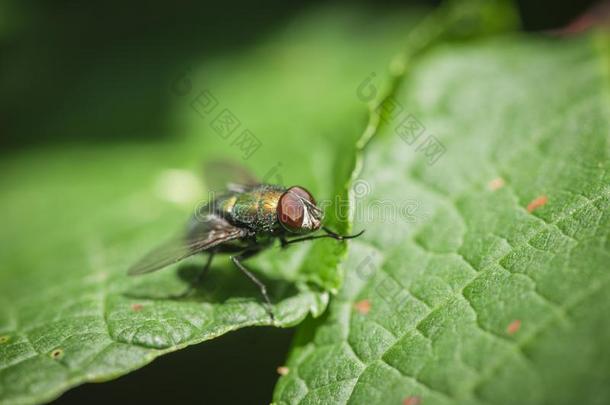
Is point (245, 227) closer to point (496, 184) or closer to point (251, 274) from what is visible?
point (251, 274)

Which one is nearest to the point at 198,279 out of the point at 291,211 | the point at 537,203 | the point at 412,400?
the point at 291,211

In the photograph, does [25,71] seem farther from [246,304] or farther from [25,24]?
[246,304]

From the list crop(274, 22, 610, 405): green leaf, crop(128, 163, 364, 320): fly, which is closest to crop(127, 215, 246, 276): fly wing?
crop(128, 163, 364, 320): fly

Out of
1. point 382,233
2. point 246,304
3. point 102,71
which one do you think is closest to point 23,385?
point 246,304

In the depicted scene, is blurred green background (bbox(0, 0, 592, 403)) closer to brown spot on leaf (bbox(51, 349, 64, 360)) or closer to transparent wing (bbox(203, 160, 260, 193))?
transparent wing (bbox(203, 160, 260, 193))

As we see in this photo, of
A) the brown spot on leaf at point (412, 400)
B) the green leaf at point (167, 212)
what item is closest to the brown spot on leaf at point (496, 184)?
the green leaf at point (167, 212)
